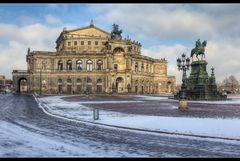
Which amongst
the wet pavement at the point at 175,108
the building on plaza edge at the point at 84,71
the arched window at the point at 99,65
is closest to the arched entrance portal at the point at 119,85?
the building on plaza edge at the point at 84,71

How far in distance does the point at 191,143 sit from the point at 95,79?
11257 centimetres

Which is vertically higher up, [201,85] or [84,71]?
[84,71]

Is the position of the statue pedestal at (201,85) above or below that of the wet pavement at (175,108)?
above

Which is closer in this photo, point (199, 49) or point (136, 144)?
point (136, 144)

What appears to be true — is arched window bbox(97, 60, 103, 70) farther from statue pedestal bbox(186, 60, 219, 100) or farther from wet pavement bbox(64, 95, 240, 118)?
wet pavement bbox(64, 95, 240, 118)

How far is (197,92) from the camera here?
64.8 m

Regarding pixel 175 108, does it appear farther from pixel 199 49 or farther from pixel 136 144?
pixel 199 49

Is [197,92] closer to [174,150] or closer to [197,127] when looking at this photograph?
[197,127]

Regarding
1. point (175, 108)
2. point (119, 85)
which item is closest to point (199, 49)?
point (175, 108)

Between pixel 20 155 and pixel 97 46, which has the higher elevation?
pixel 97 46

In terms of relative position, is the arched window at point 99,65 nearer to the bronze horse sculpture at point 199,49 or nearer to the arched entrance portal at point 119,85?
the arched entrance portal at point 119,85

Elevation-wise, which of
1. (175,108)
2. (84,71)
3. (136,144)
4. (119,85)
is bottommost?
(136,144)

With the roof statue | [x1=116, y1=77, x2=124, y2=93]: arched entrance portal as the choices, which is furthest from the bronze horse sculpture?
the roof statue

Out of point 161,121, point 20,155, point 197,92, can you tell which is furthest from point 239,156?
point 197,92
